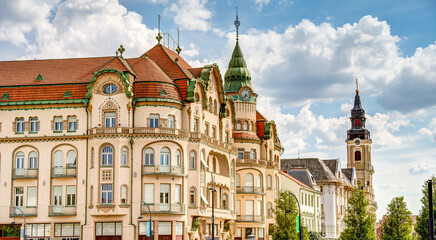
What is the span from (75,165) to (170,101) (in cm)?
1123

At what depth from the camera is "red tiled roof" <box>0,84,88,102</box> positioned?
72125mm

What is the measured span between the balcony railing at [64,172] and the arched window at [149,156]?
722 cm

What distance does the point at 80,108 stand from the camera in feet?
235

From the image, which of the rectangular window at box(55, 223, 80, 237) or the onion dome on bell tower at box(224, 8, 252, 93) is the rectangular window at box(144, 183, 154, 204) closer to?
the rectangular window at box(55, 223, 80, 237)

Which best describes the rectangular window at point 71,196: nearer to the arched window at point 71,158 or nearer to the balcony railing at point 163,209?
the arched window at point 71,158

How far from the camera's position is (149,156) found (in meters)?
70.2

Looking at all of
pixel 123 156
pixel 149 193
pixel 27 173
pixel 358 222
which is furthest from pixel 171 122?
pixel 358 222

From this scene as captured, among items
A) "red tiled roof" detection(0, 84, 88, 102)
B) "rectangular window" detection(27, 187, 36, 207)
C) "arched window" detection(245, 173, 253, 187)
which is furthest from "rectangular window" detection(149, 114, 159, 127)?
"arched window" detection(245, 173, 253, 187)

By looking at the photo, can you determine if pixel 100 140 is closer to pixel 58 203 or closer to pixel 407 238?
pixel 58 203

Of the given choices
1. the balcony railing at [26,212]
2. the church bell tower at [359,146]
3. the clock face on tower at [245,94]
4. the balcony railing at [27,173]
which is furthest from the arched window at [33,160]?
the church bell tower at [359,146]

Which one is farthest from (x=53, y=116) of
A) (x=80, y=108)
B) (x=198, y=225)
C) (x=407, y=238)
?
(x=407, y=238)

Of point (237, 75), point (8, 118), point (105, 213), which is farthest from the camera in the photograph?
point (237, 75)

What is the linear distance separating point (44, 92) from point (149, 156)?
41.7 ft

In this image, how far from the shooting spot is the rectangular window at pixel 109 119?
7050cm
